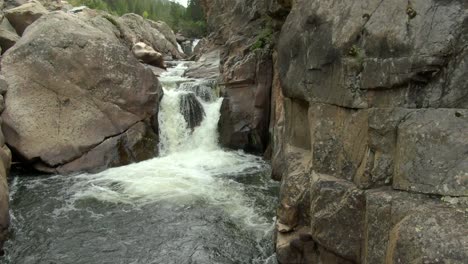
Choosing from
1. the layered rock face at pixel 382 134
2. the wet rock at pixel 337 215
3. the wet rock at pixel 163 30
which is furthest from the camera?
the wet rock at pixel 163 30

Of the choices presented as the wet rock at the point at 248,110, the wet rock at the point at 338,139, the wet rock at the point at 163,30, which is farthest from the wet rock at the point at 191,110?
the wet rock at the point at 163,30

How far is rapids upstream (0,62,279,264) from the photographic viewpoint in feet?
25.5

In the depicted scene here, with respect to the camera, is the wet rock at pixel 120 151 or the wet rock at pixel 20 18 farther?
the wet rock at pixel 20 18

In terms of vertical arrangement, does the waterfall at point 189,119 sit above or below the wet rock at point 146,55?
below

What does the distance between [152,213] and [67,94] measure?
19.9 feet

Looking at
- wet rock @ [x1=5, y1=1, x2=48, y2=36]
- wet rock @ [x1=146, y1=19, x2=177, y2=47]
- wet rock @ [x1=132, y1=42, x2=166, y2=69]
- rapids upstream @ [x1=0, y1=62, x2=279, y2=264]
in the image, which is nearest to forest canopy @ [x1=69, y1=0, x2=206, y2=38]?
wet rock @ [x1=146, y1=19, x2=177, y2=47]

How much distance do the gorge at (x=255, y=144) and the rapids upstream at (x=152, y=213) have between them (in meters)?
0.05

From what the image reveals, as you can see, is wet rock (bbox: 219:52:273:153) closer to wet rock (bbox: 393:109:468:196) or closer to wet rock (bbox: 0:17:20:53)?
wet rock (bbox: 0:17:20:53)

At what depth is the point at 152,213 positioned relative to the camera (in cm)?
940

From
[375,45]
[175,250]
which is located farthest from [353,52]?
[175,250]

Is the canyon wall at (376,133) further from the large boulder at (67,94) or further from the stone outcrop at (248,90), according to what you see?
the large boulder at (67,94)

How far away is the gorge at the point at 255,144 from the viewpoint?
5109 mm

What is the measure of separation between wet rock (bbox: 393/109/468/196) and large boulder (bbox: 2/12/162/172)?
10065 mm

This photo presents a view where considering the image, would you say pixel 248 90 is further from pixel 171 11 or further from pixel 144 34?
pixel 171 11
